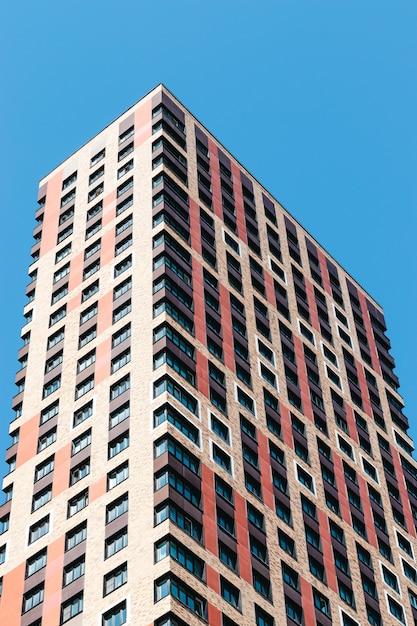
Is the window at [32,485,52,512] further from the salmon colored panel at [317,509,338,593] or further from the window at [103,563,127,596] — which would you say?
the salmon colored panel at [317,509,338,593]

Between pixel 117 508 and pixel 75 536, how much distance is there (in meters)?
3.80

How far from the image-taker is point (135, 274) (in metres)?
99.3

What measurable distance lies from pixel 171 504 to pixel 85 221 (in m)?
37.9

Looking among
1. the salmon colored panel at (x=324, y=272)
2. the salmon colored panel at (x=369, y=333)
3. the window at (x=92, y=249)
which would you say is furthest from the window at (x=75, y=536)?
the salmon colored panel at (x=324, y=272)

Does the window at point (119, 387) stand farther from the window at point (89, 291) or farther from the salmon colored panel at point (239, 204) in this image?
the salmon colored panel at point (239, 204)

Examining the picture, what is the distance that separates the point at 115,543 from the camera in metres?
81.1

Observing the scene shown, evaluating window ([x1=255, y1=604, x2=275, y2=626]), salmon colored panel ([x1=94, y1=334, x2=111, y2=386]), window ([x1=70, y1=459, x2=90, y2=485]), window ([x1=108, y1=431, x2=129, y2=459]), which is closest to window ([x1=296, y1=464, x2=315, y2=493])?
salmon colored panel ([x1=94, y1=334, x2=111, y2=386])

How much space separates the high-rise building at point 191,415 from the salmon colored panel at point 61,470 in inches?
5.8

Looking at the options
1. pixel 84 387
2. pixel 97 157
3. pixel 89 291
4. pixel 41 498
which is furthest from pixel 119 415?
pixel 97 157

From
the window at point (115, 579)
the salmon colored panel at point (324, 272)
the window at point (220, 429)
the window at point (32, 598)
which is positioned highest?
the salmon colored panel at point (324, 272)

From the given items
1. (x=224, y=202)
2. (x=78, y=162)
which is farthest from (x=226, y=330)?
(x=78, y=162)

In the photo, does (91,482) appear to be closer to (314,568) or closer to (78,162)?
(314,568)

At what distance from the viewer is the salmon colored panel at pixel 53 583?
267 ft

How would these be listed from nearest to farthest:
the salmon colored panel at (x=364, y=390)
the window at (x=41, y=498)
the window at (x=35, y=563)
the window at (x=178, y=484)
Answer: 1. the window at (x=178, y=484)
2. the window at (x=35, y=563)
3. the window at (x=41, y=498)
4. the salmon colored panel at (x=364, y=390)
